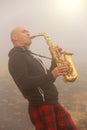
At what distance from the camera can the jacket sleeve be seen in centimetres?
220

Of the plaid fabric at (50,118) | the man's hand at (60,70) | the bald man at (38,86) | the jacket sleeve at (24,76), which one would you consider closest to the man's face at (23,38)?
the bald man at (38,86)

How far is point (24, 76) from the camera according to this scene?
2.20 meters

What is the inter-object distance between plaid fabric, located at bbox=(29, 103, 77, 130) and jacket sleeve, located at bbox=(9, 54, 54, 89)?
21cm

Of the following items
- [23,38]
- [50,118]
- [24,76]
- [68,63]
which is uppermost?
[23,38]

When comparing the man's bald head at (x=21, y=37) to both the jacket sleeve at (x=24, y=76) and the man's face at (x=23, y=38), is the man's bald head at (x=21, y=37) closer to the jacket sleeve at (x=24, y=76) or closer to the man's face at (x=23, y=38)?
the man's face at (x=23, y=38)

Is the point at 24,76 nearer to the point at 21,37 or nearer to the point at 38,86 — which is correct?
the point at 38,86

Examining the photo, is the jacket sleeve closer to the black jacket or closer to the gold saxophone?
the black jacket

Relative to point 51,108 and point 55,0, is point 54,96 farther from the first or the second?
point 55,0

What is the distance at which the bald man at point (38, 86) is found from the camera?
2215 millimetres

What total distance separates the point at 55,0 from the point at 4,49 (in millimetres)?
1262

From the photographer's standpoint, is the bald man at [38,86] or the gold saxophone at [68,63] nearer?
the bald man at [38,86]

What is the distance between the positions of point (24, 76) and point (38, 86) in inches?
5.3

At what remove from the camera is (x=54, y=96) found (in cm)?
233

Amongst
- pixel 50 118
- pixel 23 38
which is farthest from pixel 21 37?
pixel 50 118
